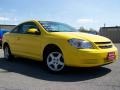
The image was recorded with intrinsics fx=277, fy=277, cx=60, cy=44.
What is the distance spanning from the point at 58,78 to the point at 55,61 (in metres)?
0.70

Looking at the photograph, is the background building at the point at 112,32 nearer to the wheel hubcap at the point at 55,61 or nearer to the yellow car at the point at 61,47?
the yellow car at the point at 61,47

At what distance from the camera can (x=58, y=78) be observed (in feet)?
22.7

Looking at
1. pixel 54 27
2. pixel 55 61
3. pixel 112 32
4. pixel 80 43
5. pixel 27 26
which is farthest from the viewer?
pixel 112 32

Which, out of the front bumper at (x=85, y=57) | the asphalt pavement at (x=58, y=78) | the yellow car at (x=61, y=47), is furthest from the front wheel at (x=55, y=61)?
the front bumper at (x=85, y=57)

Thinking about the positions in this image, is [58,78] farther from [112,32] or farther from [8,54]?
[112,32]

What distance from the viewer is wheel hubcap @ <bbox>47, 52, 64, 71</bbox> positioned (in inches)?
291

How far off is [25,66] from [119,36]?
2320 cm

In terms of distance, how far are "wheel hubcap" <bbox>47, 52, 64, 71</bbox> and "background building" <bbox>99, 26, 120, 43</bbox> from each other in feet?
78.1

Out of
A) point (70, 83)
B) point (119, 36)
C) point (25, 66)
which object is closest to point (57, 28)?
point (25, 66)

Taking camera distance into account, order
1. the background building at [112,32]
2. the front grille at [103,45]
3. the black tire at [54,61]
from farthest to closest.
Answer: the background building at [112,32]
the black tire at [54,61]
the front grille at [103,45]

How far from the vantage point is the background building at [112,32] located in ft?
101

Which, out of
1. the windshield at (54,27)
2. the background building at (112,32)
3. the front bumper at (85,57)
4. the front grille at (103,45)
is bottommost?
the background building at (112,32)

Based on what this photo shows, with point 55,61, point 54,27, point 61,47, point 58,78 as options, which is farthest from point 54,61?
point 54,27

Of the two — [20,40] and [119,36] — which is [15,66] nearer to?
[20,40]
